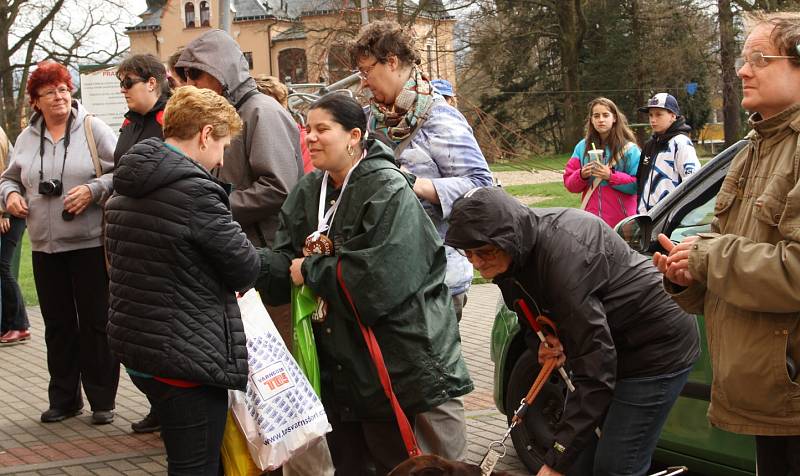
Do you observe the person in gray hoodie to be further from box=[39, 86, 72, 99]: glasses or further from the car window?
the car window

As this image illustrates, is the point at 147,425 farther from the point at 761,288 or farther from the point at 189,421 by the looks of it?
the point at 761,288

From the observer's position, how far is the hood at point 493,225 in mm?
3367

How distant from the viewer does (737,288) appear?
300 cm

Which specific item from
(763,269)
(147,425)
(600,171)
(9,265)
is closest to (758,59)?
(763,269)

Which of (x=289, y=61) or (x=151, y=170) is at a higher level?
(x=289, y=61)

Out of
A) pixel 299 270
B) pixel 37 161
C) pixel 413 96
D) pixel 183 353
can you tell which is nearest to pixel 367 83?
pixel 413 96

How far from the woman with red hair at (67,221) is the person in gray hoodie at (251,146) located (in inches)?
60.2

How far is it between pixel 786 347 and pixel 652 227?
8.04 feet

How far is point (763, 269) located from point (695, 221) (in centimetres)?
254

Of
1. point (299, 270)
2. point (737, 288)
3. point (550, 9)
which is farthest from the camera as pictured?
point (550, 9)

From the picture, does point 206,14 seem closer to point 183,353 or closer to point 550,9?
point 550,9

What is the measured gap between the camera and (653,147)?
8.49m

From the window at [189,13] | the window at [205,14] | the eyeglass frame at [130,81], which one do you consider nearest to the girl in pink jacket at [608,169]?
the eyeglass frame at [130,81]

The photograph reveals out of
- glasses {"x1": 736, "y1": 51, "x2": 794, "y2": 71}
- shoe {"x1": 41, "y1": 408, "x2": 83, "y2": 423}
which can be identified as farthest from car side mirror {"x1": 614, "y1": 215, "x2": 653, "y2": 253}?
shoe {"x1": 41, "y1": 408, "x2": 83, "y2": 423}
